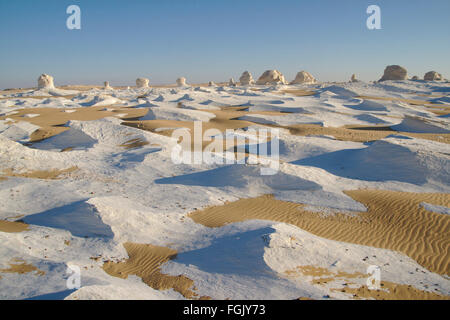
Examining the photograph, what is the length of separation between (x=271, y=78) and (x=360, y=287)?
206ft

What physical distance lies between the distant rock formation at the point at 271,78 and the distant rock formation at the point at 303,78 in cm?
399

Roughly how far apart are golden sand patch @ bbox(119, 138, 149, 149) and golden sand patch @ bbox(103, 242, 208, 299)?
7.84 meters

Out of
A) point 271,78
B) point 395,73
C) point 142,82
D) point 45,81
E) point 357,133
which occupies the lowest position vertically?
point 357,133

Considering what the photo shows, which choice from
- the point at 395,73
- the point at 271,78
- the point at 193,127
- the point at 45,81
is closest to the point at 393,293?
the point at 193,127

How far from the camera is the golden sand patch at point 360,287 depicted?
419cm

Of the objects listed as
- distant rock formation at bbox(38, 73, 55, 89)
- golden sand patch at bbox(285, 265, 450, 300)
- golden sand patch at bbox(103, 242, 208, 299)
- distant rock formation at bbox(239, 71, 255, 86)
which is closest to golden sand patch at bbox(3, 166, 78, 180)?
golden sand patch at bbox(103, 242, 208, 299)

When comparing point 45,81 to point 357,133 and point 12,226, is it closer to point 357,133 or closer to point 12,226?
point 357,133

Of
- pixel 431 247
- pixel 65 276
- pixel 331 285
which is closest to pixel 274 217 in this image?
pixel 331 285

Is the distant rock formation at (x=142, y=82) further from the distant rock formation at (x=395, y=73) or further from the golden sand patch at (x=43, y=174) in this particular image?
the golden sand patch at (x=43, y=174)

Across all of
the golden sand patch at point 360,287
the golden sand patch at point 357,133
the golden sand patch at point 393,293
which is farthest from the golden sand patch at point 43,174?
the golden sand patch at point 357,133

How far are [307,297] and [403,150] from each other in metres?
8.85

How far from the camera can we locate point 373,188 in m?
8.99

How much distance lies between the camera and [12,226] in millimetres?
6262
